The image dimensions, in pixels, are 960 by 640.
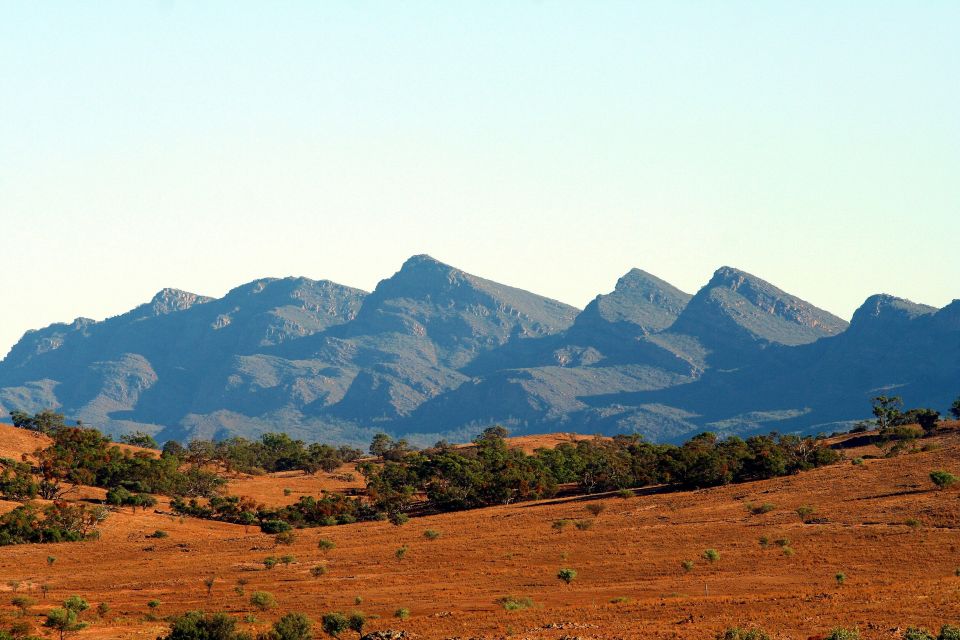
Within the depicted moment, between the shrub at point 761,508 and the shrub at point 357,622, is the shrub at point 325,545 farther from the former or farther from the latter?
the shrub at point 357,622

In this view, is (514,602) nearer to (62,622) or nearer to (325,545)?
(62,622)

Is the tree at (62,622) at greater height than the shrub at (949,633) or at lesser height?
lesser

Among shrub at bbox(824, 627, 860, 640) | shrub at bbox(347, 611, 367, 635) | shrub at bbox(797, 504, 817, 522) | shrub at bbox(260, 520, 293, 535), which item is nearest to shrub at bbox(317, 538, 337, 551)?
shrub at bbox(260, 520, 293, 535)

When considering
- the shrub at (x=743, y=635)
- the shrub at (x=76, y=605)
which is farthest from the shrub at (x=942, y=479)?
the shrub at (x=76, y=605)

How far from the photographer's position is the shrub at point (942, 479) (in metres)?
91.9

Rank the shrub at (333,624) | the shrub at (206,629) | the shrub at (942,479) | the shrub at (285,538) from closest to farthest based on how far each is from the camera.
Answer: the shrub at (206,629)
the shrub at (333,624)
the shrub at (942,479)
the shrub at (285,538)

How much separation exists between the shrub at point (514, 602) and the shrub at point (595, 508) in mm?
37521

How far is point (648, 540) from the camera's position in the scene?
273ft

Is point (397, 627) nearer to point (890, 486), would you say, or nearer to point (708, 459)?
point (890, 486)

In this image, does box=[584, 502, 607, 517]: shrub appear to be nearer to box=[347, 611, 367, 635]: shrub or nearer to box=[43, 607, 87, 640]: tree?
box=[347, 611, 367, 635]: shrub

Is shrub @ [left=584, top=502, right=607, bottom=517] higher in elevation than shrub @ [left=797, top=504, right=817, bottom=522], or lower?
lower

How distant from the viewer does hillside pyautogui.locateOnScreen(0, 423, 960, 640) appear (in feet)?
178

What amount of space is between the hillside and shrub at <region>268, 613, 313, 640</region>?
488 centimetres

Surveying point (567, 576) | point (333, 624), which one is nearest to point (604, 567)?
point (567, 576)
